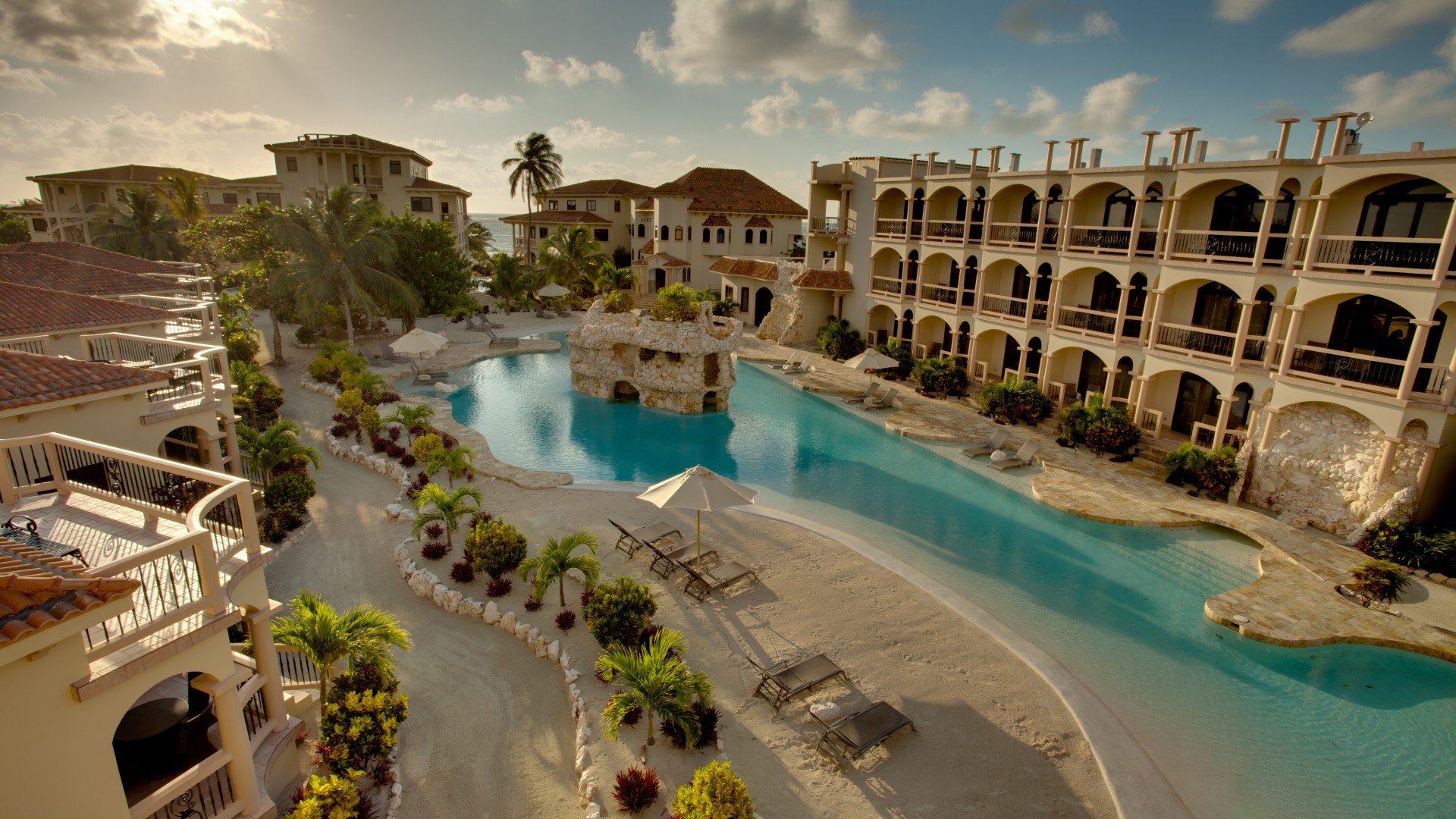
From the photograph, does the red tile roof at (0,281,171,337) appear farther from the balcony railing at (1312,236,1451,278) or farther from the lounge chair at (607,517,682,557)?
the balcony railing at (1312,236,1451,278)

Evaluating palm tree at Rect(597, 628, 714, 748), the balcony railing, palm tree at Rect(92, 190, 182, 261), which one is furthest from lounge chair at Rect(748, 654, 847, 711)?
palm tree at Rect(92, 190, 182, 261)

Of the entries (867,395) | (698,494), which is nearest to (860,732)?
(698,494)

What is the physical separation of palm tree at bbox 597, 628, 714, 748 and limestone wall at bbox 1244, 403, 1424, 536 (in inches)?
732

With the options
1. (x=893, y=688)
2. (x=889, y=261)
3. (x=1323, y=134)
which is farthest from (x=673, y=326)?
(x=1323, y=134)

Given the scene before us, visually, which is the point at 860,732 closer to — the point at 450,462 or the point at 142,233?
the point at 450,462

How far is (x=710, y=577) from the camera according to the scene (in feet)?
49.2

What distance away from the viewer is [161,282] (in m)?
23.2

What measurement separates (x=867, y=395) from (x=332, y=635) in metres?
23.8

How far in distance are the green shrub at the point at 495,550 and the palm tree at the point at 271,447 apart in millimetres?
7461

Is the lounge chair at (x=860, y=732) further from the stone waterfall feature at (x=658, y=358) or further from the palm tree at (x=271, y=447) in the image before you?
the stone waterfall feature at (x=658, y=358)

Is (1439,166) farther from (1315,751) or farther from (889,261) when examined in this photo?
(889,261)

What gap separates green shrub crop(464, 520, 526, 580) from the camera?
47.8ft

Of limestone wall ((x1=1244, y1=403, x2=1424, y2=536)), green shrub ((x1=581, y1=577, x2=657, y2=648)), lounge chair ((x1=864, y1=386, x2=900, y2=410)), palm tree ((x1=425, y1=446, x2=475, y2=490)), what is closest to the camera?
green shrub ((x1=581, y1=577, x2=657, y2=648))

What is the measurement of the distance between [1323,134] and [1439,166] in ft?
11.1
